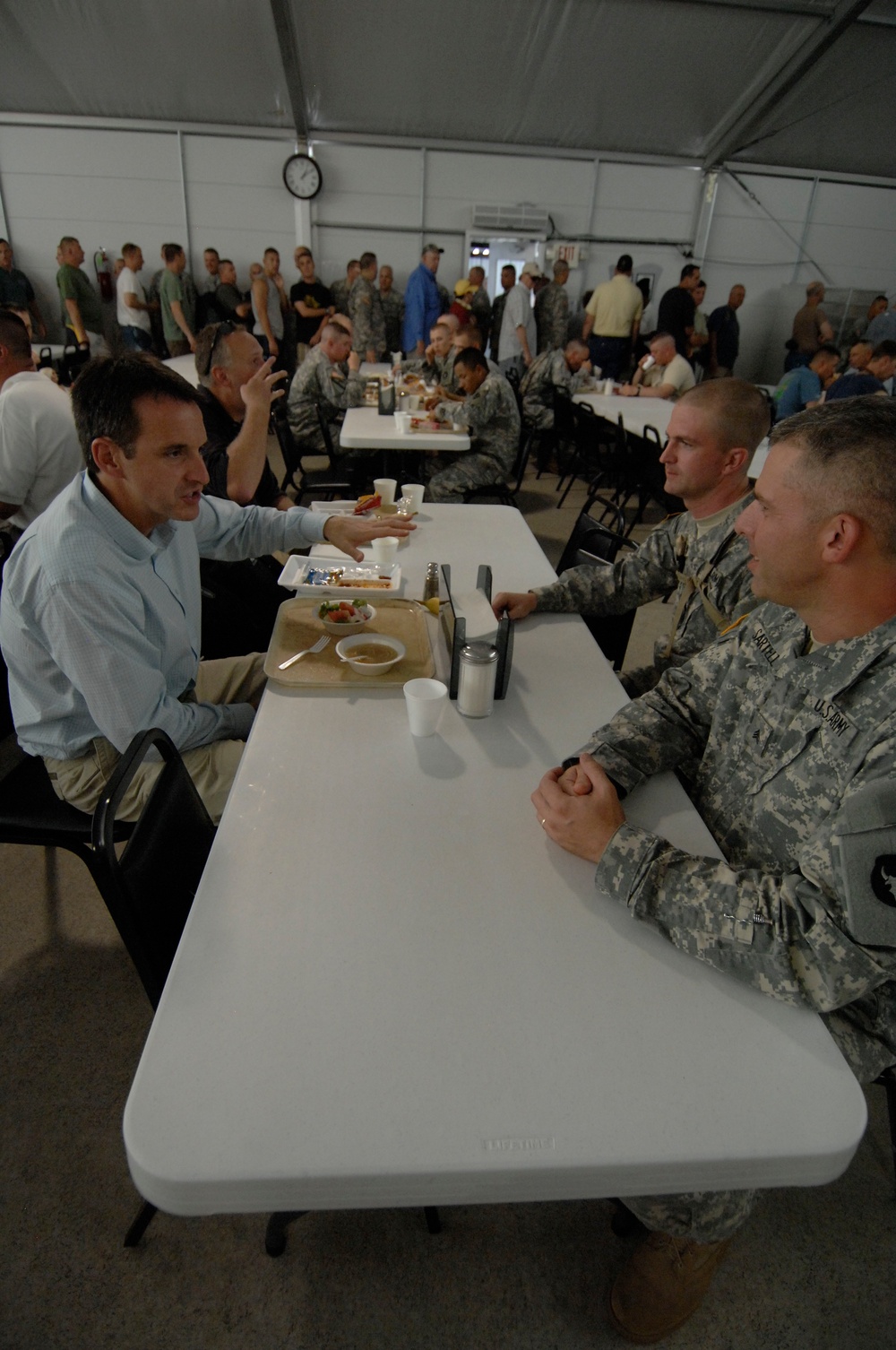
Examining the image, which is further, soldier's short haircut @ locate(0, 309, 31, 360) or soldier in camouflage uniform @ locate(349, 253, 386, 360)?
soldier in camouflage uniform @ locate(349, 253, 386, 360)

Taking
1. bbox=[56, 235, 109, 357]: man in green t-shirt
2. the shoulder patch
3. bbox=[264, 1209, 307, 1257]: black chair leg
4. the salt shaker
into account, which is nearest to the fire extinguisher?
bbox=[56, 235, 109, 357]: man in green t-shirt

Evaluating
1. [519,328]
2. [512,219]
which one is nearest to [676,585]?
[519,328]

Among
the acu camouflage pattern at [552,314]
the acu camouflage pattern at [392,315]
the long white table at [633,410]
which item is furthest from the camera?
the acu camouflage pattern at [392,315]

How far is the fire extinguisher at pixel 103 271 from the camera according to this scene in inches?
374

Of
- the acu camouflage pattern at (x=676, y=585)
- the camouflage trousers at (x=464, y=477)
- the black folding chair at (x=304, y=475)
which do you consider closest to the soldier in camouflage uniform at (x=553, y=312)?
the camouflage trousers at (x=464, y=477)

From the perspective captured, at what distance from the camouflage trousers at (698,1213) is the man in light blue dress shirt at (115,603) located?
117 centimetres

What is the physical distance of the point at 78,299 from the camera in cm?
887

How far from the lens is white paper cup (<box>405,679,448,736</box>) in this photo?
1.41 m

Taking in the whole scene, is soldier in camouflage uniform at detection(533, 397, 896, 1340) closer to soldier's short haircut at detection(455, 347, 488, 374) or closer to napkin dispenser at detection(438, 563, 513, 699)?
napkin dispenser at detection(438, 563, 513, 699)

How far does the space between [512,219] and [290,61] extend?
3.37 meters

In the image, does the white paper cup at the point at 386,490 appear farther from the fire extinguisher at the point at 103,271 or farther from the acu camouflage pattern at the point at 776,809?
the fire extinguisher at the point at 103,271

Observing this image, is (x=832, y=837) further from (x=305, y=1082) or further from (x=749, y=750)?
(x=305, y=1082)

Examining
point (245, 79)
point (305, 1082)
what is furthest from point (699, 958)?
point (245, 79)

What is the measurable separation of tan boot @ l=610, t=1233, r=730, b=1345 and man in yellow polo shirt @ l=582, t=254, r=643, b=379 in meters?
8.44
